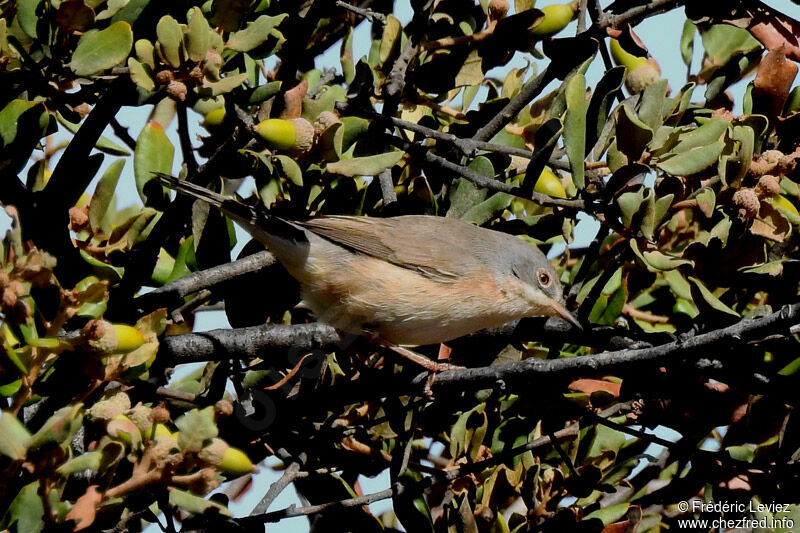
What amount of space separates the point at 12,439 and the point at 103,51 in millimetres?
1236

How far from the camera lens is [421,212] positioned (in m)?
3.57

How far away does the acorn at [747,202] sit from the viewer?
266 cm

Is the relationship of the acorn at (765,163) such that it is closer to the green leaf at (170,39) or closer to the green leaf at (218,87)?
the green leaf at (218,87)

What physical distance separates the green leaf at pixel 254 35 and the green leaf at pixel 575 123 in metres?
0.94

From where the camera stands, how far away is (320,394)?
9.44 feet

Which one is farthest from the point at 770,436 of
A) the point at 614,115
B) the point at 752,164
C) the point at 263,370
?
the point at 263,370

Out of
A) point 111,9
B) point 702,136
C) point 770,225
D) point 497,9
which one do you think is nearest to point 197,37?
point 111,9

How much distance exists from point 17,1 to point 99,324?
44.6 inches

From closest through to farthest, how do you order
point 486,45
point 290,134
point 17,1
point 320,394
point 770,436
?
point 17,1, point 290,134, point 320,394, point 770,436, point 486,45

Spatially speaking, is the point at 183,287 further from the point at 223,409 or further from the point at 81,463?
the point at 81,463

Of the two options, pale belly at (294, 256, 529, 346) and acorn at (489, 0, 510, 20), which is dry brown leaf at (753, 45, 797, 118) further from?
pale belly at (294, 256, 529, 346)

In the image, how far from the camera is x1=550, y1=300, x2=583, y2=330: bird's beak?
126 inches

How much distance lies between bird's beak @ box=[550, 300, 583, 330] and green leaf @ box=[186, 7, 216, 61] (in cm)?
163

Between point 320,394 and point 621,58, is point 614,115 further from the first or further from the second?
point 320,394
